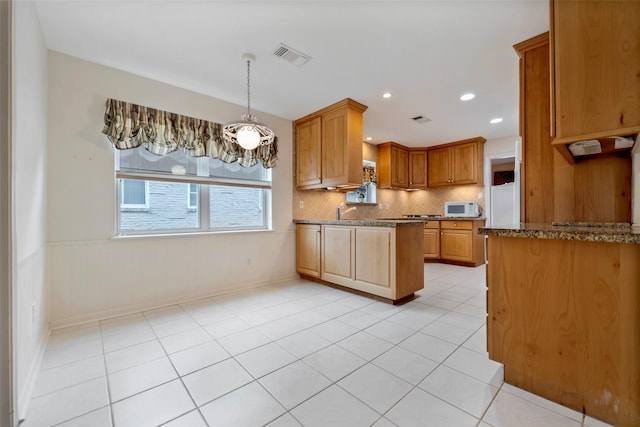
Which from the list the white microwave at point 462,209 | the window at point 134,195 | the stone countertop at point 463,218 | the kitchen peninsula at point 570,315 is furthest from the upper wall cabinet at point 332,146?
the white microwave at point 462,209

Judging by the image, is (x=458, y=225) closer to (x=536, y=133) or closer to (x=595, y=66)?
(x=536, y=133)

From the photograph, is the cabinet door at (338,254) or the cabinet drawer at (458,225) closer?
the cabinet door at (338,254)

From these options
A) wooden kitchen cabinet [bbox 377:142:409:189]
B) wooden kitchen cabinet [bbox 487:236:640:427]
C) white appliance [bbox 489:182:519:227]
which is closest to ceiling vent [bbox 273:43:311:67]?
wooden kitchen cabinet [bbox 487:236:640:427]

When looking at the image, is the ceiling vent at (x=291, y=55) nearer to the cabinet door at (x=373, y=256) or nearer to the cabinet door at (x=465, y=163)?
the cabinet door at (x=373, y=256)

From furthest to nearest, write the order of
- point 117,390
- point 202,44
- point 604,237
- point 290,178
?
point 290,178, point 202,44, point 117,390, point 604,237

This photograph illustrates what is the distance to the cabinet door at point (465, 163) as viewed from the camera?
16.6ft

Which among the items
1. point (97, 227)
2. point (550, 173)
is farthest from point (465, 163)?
point (97, 227)

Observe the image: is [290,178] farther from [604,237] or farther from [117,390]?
[604,237]

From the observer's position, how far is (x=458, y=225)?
16.6 feet

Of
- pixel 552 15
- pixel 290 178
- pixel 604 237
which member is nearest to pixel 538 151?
pixel 552 15

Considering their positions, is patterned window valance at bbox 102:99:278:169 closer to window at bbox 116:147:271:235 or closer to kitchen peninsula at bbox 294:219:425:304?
window at bbox 116:147:271:235

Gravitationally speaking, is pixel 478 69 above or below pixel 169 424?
above

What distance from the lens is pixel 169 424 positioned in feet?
4.11

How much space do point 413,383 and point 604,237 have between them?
3.94ft
